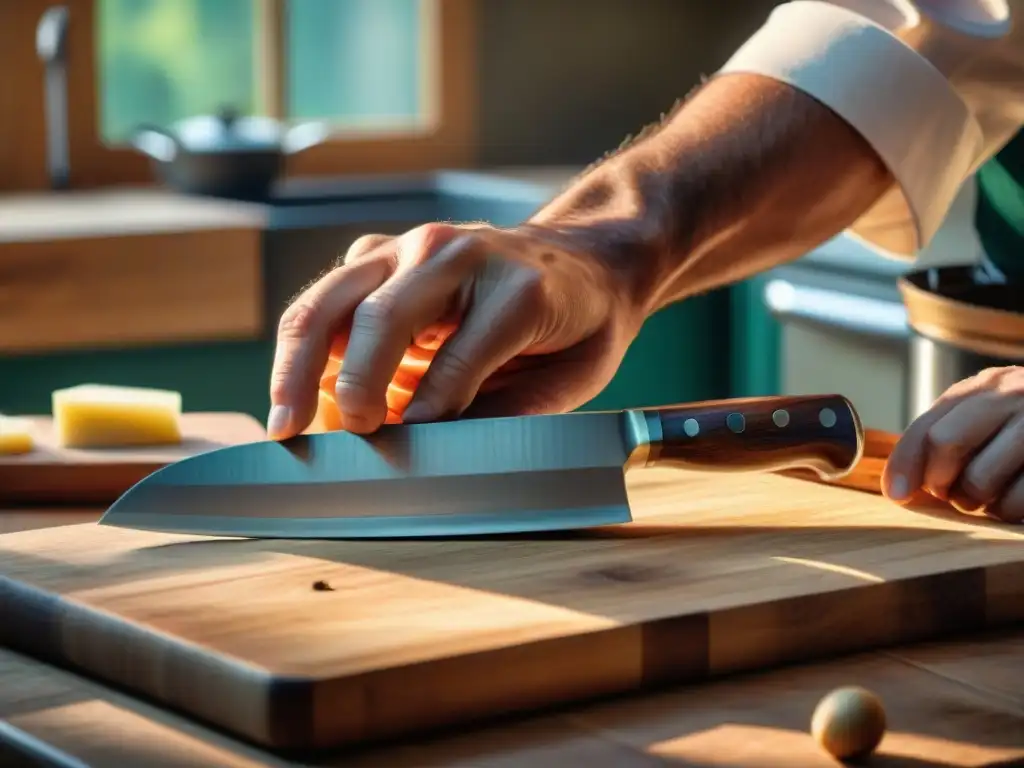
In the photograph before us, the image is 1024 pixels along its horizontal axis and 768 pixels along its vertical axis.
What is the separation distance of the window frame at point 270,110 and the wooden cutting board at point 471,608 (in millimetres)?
2064

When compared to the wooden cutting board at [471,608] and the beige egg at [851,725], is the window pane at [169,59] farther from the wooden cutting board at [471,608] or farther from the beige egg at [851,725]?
the beige egg at [851,725]

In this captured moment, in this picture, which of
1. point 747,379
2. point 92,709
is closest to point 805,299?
point 747,379

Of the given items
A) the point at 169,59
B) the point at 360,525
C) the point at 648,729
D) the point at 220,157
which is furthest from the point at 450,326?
the point at 169,59

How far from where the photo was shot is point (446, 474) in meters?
0.98

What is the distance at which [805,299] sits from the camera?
7.82 ft

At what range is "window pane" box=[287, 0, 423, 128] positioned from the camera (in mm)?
3141

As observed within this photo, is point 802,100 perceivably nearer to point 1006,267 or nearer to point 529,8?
point 1006,267

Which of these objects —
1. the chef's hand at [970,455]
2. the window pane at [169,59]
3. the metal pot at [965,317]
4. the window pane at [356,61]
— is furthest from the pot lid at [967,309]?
the window pane at [356,61]

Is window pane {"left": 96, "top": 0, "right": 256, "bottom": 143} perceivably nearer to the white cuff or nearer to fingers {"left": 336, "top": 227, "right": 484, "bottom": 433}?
the white cuff

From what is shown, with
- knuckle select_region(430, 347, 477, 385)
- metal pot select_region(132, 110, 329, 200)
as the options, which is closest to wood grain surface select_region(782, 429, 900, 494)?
knuckle select_region(430, 347, 477, 385)

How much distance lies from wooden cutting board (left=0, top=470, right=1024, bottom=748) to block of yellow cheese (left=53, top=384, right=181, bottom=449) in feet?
0.64

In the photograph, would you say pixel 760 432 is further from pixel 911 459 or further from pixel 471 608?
pixel 471 608

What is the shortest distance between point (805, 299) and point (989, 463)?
1386 mm

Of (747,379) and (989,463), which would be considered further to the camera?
(747,379)
